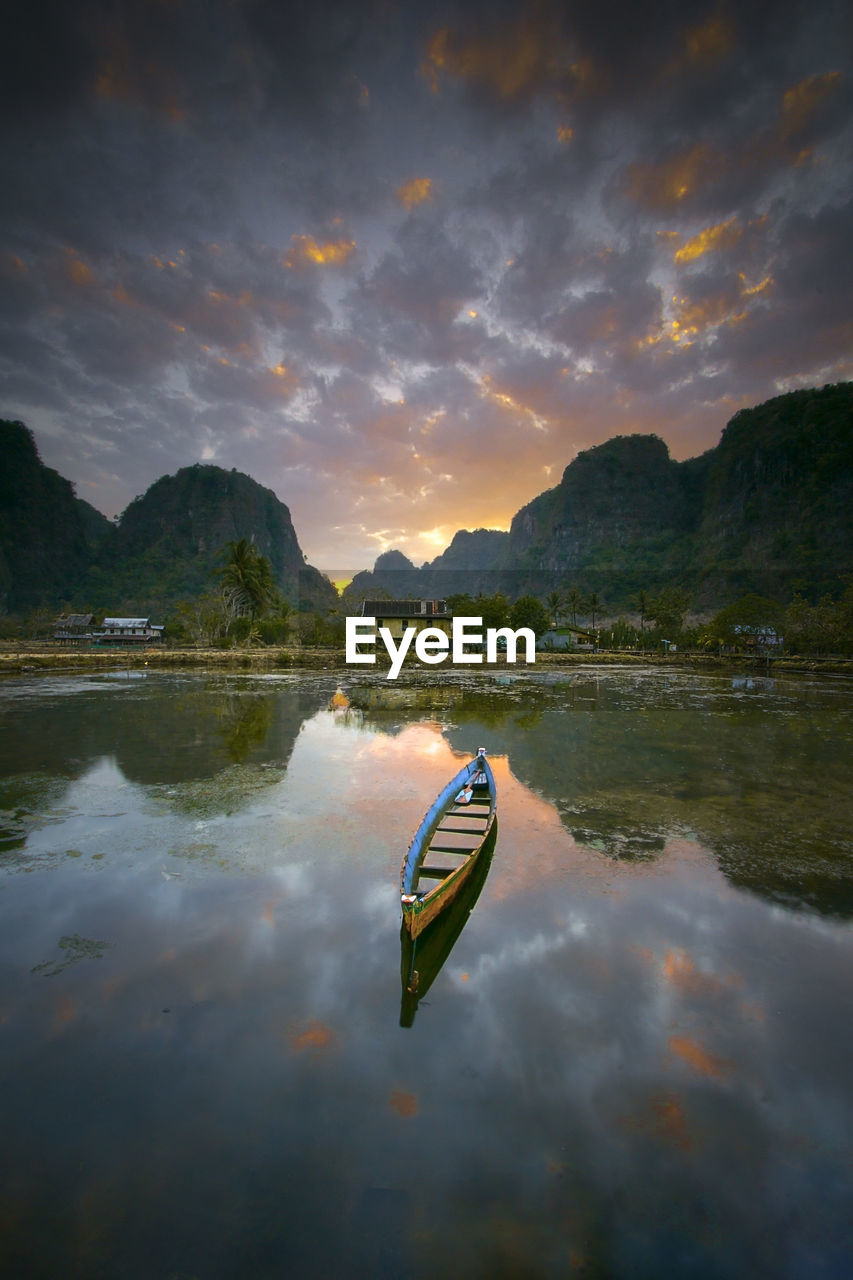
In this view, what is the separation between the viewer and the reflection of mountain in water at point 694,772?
7820 mm

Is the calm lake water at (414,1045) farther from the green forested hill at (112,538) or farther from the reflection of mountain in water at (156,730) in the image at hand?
the green forested hill at (112,538)

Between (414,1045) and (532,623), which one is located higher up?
(532,623)

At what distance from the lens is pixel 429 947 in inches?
214

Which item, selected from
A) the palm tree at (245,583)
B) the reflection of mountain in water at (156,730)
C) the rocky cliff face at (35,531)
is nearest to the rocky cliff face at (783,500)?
the palm tree at (245,583)

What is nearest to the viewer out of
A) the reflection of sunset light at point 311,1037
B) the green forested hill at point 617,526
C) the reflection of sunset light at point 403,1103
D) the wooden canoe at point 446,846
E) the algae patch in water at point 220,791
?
the reflection of sunset light at point 403,1103

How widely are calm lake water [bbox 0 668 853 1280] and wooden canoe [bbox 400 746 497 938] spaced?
1.61 ft

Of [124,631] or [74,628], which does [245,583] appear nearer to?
[124,631]

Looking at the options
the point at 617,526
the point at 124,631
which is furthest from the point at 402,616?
the point at 617,526

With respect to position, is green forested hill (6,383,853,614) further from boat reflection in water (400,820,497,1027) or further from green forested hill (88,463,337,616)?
boat reflection in water (400,820,497,1027)

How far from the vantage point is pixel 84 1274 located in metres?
2.68

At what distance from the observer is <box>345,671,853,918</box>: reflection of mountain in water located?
7820 mm

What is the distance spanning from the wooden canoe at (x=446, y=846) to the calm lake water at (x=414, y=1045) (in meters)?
0.49

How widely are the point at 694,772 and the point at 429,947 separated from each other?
901cm

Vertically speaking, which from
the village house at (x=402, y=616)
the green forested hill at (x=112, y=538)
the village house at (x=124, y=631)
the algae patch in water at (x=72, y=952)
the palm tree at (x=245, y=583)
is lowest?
the algae patch in water at (x=72, y=952)
